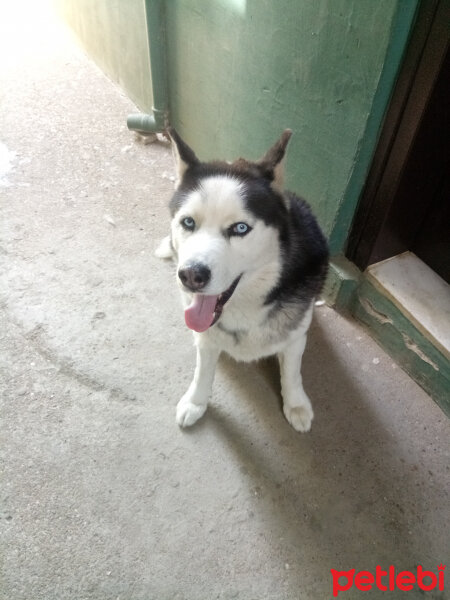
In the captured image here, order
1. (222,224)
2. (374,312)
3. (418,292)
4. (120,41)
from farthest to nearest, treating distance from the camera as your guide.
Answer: (120,41) → (374,312) → (418,292) → (222,224)

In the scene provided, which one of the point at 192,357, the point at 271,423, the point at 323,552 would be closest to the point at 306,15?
the point at 192,357

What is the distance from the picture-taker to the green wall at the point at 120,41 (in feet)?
10.5

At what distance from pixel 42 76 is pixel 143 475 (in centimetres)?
397

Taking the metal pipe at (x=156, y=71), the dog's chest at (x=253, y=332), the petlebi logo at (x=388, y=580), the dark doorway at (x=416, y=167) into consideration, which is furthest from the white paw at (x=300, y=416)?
the metal pipe at (x=156, y=71)

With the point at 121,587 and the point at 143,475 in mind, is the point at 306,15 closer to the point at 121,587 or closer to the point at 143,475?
the point at 143,475

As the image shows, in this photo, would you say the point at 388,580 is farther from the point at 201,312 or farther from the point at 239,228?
the point at 239,228

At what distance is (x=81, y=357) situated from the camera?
201 cm

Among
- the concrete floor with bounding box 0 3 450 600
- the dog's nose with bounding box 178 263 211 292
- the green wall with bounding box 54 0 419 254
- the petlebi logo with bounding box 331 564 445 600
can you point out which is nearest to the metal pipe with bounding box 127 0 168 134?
the green wall with bounding box 54 0 419 254

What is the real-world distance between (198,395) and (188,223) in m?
0.79

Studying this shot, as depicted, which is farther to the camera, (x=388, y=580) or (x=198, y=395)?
(x=198, y=395)

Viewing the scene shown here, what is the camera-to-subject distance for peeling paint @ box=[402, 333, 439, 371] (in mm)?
1853

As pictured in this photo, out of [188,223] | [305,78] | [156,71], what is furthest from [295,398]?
[156,71]

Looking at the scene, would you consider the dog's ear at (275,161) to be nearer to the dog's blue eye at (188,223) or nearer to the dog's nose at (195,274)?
the dog's blue eye at (188,223)

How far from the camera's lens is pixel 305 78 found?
1.81 meters
